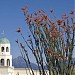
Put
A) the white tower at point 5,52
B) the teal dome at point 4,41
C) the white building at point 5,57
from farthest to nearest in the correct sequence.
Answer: the teal dome at point 4,41
the white building at point 5,57
the white tower at point 5,52

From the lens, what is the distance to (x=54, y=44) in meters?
7.61

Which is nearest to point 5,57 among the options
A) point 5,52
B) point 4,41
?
point 5,52

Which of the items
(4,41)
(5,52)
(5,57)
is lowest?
(5,57)

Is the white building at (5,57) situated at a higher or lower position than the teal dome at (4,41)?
lower

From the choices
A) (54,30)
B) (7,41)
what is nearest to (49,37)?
(54,30)

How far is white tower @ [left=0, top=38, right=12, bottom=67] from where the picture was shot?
49494 millimetres

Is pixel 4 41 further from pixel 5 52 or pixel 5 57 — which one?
pixel 5 57

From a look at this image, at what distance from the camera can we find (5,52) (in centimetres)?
5022

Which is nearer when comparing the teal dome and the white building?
the white building

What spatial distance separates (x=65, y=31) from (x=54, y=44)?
1.09 feet

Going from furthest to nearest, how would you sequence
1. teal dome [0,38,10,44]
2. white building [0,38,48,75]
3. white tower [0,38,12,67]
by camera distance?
1. teal dome [0,38,10,44]
2. white building [0,38,48,75]
3. white tower [0,38,12,67]

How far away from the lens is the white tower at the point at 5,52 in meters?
49.5

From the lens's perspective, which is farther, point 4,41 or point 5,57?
point 5,57

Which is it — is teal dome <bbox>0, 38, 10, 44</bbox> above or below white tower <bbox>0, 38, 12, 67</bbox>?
above
